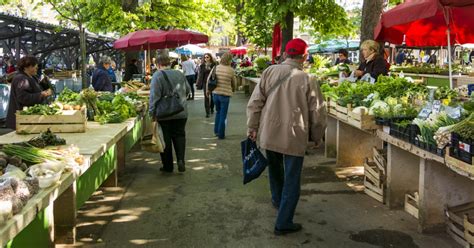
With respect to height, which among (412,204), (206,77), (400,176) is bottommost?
(412,204)

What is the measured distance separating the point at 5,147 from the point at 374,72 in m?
5.82

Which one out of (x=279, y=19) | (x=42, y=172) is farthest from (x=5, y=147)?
(x=279, y=19)

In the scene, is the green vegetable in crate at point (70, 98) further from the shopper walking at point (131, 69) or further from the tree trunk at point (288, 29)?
the shopper walking at point (131, 69)

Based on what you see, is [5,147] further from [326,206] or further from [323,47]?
[323,47]

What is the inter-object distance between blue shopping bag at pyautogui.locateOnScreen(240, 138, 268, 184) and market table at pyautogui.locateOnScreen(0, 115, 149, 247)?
4.91ft

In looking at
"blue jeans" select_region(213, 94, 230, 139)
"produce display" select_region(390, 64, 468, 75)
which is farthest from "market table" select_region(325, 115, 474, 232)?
"produce display" select_region(390, 64, 468, 75)

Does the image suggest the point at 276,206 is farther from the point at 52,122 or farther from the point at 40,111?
the point at 40,111

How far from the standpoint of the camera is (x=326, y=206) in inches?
234

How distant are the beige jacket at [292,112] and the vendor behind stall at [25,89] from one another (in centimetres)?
373

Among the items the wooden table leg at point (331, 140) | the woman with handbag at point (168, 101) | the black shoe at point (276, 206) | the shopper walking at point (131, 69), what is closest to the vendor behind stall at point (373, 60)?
the wooden table leg at point (331, 140)

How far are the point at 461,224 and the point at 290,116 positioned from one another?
72.7 inches

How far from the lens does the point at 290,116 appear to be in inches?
187

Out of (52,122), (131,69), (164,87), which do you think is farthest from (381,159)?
(131,69)

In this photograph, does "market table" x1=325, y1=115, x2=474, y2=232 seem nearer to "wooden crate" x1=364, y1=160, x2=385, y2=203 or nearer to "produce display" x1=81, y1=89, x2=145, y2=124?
"wooden crate" x1=364, y1=160, x2=385, y2=203
